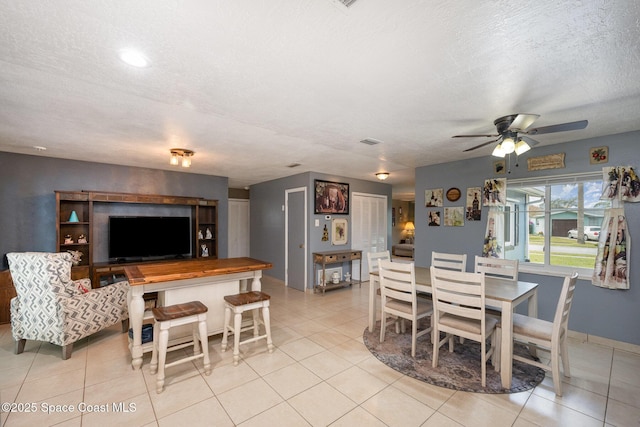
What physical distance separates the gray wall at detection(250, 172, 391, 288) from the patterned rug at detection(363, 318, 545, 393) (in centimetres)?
257

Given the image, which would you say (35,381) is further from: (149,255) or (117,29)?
(117,29)

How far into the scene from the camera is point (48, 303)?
2672 millimetres

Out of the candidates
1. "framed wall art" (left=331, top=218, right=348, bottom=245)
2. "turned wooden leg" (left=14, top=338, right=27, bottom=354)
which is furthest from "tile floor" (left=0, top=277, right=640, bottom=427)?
"framed wall art" (left=331, top=218, right=348, bottom=245)

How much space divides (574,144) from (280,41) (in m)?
3.89

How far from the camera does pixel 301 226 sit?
560cm

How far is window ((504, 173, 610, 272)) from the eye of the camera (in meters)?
3.34

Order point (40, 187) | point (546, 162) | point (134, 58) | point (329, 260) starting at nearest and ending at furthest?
point (134, 58) < point (546, 162) < point (40, 187) < point (329, 260)

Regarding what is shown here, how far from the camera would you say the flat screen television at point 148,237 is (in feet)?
15.1

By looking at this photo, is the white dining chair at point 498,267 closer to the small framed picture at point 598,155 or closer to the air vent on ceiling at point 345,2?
the small framed picture at point 598,155

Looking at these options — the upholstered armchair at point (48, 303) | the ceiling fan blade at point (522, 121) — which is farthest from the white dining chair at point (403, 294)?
the upholstered armchair at point (48, 303)

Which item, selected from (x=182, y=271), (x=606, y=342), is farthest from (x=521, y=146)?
(x=182, y=271)

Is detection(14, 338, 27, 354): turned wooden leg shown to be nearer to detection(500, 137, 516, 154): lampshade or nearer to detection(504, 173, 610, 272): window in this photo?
detection(500, 137, 516, 154): lampshade

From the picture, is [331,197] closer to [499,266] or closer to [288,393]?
[499,266]

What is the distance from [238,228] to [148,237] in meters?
2.78
